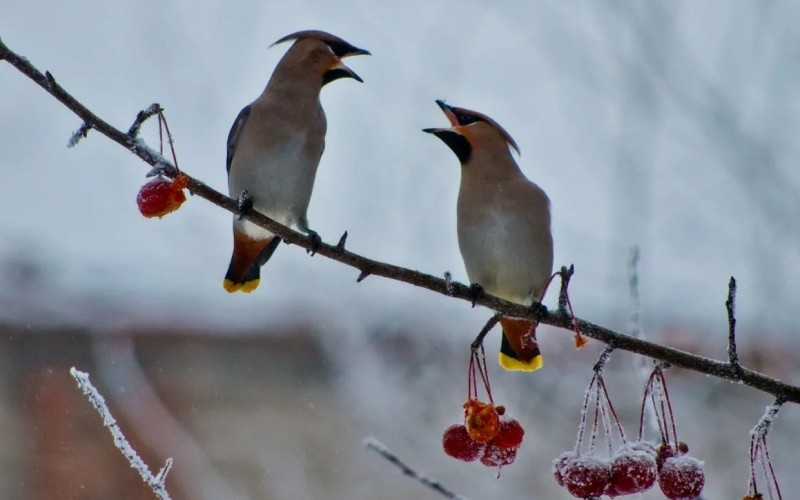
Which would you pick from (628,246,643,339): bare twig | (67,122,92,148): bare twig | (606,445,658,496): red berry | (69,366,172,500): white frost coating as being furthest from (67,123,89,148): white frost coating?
(628,246,643,339): bare twig

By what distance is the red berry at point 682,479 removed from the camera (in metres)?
1.41

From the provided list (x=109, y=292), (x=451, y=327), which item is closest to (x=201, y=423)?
(x=109, y=292)

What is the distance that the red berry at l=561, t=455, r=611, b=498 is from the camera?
1454mm

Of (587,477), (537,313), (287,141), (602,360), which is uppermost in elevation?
(287,141)

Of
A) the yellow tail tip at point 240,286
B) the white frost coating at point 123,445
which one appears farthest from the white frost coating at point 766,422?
the yellow tail tip at point 240,286

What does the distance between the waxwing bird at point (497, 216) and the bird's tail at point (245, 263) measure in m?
0.52

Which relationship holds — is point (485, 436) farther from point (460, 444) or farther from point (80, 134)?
point (80, 134)

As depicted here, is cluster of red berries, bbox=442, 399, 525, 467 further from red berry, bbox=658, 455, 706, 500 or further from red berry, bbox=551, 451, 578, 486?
red berry, bbox=658, 455, 706, 500

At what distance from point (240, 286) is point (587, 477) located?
1.36m

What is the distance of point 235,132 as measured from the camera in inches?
107

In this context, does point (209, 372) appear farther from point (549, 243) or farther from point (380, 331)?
point (549, 243)

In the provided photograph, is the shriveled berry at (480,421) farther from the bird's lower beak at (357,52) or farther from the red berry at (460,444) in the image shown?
the bird's lower beak at (357,52)

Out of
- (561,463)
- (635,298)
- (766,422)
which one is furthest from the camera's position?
(635,298)

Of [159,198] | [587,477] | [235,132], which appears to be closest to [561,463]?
[587,477]
